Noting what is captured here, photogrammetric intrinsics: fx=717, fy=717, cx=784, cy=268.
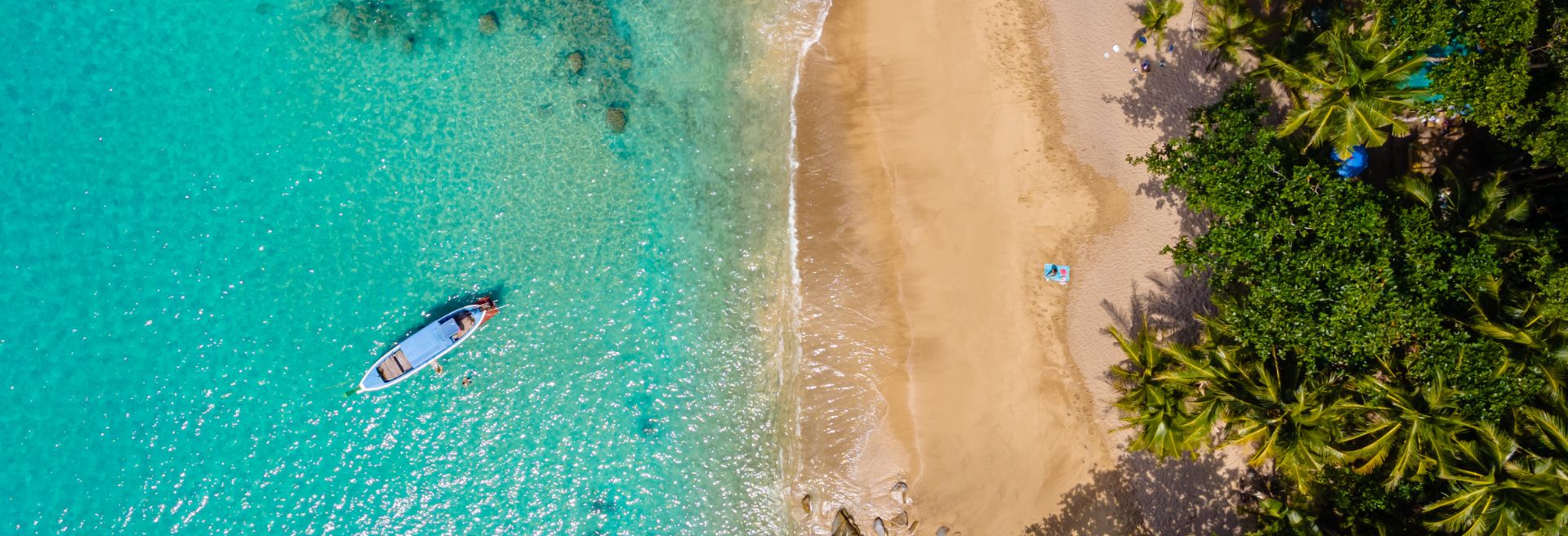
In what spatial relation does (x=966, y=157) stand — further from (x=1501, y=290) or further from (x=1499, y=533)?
(x=1499, y=533)

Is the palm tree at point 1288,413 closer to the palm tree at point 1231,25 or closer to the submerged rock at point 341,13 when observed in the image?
the palm tree at point 1231,25

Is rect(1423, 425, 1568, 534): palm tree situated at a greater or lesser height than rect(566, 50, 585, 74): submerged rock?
lesser

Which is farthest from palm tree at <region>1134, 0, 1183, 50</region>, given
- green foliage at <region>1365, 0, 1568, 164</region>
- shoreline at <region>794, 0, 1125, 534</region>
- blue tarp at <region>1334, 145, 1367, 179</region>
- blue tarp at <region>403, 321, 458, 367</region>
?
blue tarp at <region>403, 321, 458, 367</region>

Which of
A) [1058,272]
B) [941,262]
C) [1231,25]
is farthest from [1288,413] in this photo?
[1231,25]

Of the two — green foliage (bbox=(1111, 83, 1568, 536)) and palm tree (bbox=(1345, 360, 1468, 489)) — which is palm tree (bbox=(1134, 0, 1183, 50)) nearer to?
green foliage (bbox=(1111, 83, 1568, 536))

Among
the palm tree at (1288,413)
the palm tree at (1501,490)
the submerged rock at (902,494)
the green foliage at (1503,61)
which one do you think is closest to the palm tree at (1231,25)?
the green foliage at (1503,61)

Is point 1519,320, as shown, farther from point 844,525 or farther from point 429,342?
point 429,342

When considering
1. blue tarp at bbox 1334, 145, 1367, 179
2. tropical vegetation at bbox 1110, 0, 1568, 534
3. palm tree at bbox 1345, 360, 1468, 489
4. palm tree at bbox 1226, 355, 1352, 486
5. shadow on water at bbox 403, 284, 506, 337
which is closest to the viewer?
tropical vegetation at bbox 1110, 0, 1568, 534

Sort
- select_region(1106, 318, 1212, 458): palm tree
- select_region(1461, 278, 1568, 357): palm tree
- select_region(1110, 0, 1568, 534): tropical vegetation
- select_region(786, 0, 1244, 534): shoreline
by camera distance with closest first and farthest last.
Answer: select_region(1461, 278, 1568, 357): palm tree → select_region(1110, 0, 1568, 534): tropical vegetation → select_region(1106, 318, 1212, 458): palm tree → select_region(786, 0, 1244, 534): shoreline
